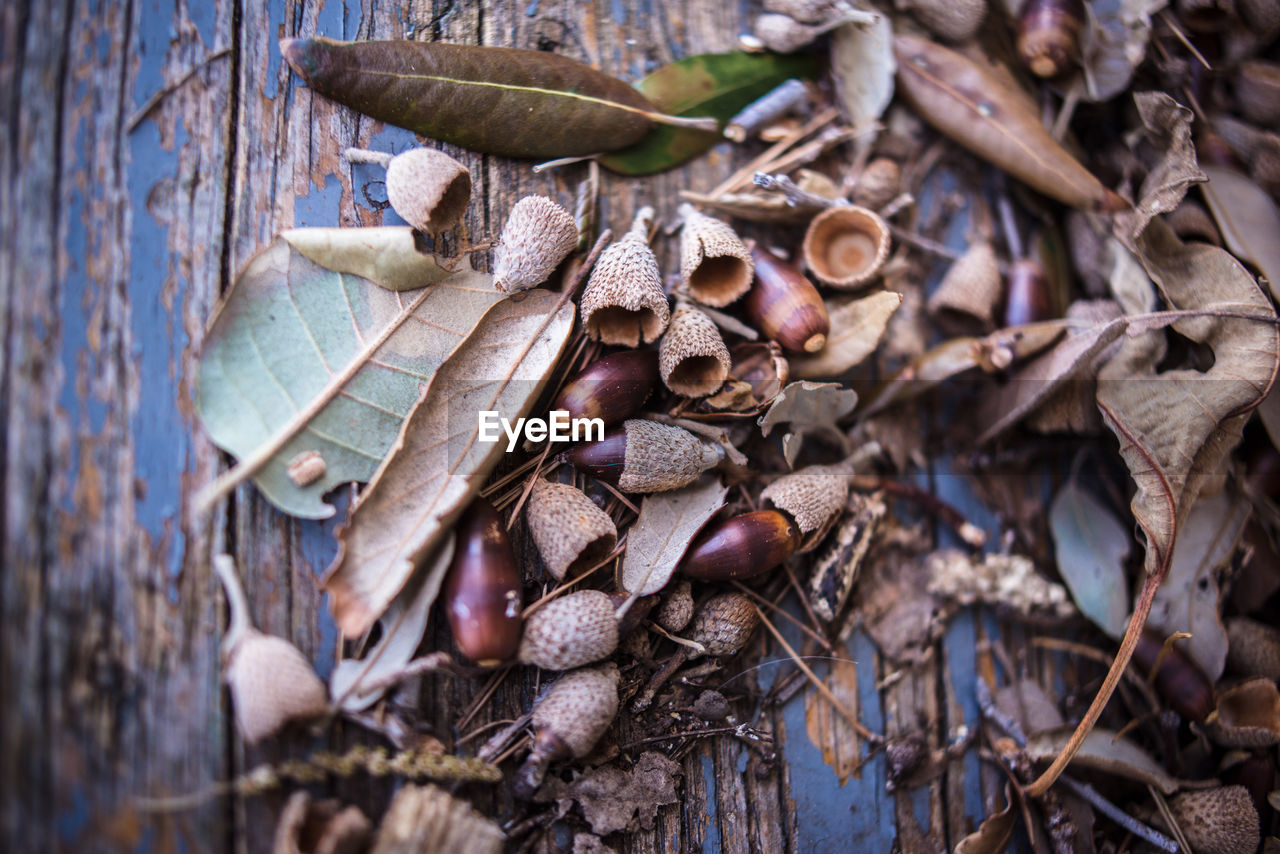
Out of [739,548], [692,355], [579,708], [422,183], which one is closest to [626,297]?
[692,355]

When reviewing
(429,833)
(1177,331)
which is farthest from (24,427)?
(1177,331)

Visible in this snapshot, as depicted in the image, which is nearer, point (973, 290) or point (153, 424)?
point (153, 424)

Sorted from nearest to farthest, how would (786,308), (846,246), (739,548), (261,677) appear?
(261,677)
(739,548)
(786,308)
(846,246)

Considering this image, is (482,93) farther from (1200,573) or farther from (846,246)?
(1200,573)

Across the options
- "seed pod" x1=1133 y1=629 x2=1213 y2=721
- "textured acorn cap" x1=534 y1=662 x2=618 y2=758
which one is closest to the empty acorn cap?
"textured acorn cap" x1=534 y1=662 x2=618 y2=758

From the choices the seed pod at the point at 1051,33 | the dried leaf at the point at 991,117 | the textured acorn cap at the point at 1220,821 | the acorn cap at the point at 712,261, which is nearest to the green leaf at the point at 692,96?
the acorn cap at the point at 712,261

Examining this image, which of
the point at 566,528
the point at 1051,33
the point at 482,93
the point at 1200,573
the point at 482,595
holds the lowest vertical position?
the point at 1200,573

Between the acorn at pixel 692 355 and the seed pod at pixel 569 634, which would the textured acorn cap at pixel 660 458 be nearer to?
the acorn at pixel 692 355
